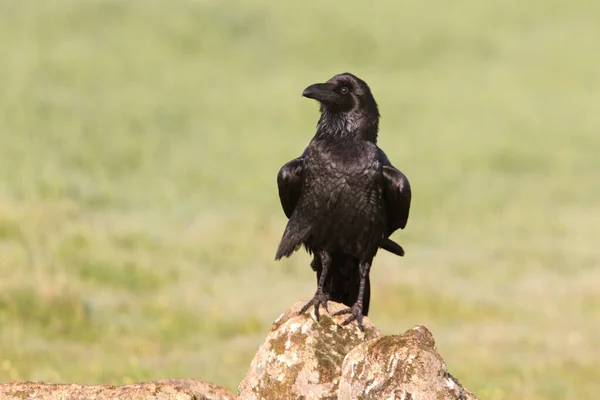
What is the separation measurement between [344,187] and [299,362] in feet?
6.29

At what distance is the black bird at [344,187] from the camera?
10570 mm

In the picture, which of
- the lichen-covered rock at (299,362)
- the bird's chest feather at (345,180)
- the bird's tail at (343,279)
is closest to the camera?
the lichen-covered rock at (299,362)

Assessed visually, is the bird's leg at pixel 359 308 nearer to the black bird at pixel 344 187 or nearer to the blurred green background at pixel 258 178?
the black bird at pixel 344 187

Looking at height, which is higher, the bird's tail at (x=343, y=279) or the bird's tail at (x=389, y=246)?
the bird's tail at (x=389, y=246)

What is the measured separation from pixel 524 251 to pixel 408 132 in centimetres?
1154

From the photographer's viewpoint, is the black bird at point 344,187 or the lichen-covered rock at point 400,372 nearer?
the lichen-covered rock at point 400,372

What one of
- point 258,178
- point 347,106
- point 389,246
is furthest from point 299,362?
point 258,178

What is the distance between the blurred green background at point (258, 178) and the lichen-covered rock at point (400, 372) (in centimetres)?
786

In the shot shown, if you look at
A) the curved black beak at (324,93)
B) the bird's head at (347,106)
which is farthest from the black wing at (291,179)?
the curved black beak at (324,93)

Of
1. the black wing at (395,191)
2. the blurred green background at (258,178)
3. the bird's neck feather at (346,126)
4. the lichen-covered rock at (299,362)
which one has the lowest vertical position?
the lichen-covered rock at (299,362)

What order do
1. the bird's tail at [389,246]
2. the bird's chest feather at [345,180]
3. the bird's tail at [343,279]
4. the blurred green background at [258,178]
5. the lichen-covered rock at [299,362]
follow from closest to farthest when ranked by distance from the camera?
1. the lichen-covered rock at [299,362]
2. the bird's chest feather at [345,180]
3. the bird's tail at [343,279]
4. the bird's tail at [389,246]
5. the blurred green background at [258,178]

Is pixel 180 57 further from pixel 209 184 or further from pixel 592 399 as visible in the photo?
pixel 592 399

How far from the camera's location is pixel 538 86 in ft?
143

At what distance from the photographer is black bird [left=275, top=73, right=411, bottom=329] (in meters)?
10.6
